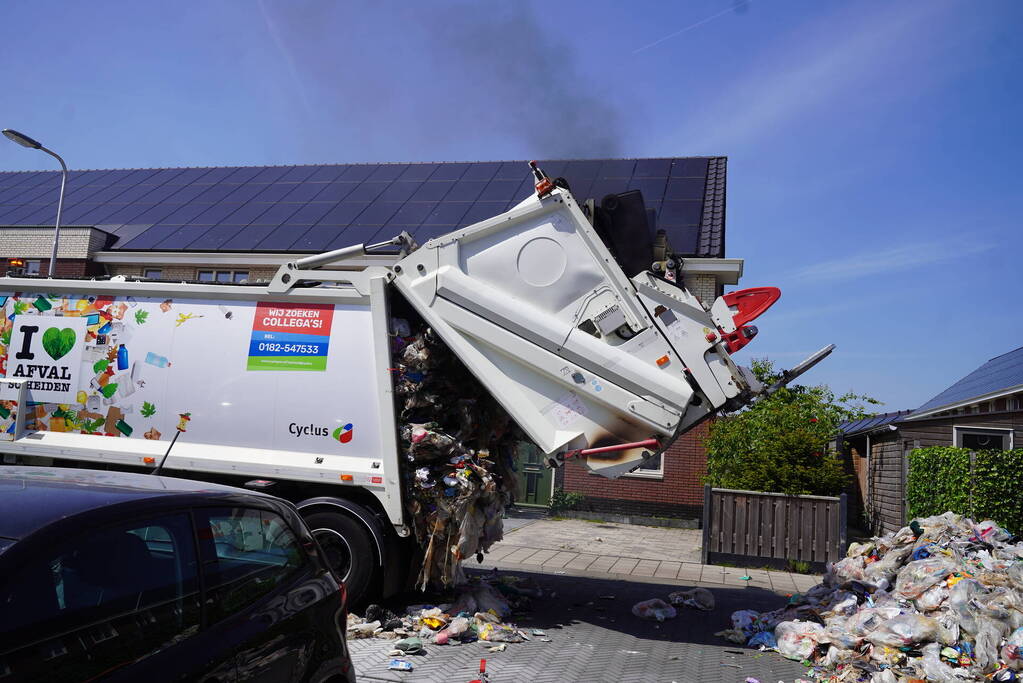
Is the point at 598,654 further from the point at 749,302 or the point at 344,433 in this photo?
the point at 749,302

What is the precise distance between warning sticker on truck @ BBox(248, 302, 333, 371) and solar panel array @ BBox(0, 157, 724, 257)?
389 inches

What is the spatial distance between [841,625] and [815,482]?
18.9 ft

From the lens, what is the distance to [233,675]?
280 cm

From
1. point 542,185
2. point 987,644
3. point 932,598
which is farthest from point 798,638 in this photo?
point 542,185

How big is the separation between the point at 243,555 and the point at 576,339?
3936mm

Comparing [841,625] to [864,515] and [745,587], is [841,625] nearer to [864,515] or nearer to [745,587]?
[745,587]

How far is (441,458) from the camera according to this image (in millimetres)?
6895

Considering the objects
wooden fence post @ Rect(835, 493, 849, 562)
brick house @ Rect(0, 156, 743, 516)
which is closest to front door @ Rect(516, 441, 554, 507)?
brick house @ Rect(0, 156, 743, 516)

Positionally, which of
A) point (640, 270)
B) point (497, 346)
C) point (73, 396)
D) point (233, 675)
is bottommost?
point (233, 675)

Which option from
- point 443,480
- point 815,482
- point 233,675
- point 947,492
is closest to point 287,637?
point 233,675

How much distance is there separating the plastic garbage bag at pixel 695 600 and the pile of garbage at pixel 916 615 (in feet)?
2.74

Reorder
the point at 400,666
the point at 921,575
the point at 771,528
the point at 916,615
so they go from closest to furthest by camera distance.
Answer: the point at 400,666
the point at 916,615
the point at 921,575
the point at 771,528

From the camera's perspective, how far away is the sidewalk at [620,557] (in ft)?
34.4

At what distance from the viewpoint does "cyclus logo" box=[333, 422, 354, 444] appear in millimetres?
6809
